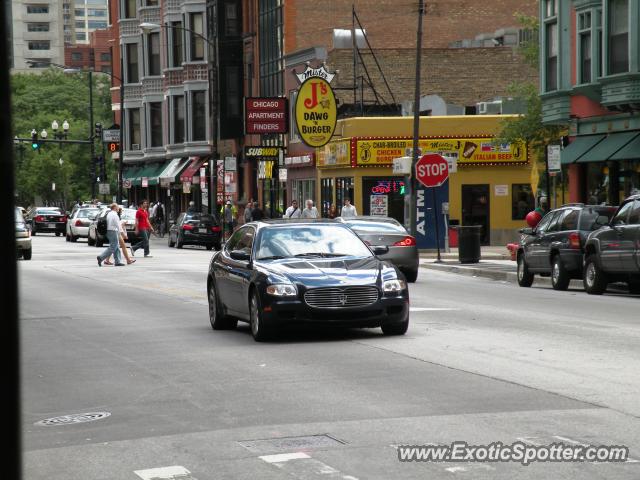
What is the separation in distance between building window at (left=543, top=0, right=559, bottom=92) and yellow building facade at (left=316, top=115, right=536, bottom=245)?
1112 centimetres

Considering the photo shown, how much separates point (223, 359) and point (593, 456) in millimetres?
6750

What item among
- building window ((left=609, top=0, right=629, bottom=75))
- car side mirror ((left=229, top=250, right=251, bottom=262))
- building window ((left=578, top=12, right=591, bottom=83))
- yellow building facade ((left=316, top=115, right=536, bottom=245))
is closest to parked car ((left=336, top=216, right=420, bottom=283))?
building window ((left=609, top=0, right=629, bottom=75))

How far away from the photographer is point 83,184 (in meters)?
119

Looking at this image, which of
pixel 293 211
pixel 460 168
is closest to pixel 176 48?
pixel 293 211

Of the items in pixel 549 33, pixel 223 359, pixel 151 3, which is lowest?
pixel 223 359

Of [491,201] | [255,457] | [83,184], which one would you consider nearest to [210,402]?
[255,457]

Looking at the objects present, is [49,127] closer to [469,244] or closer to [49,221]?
[49,221]

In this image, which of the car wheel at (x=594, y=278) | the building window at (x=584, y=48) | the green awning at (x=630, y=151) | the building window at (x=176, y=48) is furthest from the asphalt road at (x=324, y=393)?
the building window at (x=176, y=48)

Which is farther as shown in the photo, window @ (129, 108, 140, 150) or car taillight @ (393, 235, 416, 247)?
window @ (129, 108, 140, 150)

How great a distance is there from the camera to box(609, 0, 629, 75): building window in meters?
35.1

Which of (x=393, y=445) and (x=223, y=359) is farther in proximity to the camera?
(x=223, y=359)

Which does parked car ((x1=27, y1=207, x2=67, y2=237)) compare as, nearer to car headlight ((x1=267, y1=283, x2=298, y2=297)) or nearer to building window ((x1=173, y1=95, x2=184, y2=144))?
building window ((x1=173, y1=95, x2=184, y2=144))

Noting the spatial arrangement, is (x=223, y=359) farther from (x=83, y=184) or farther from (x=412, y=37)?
(x=83, y=184)

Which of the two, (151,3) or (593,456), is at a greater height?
(151,3)
